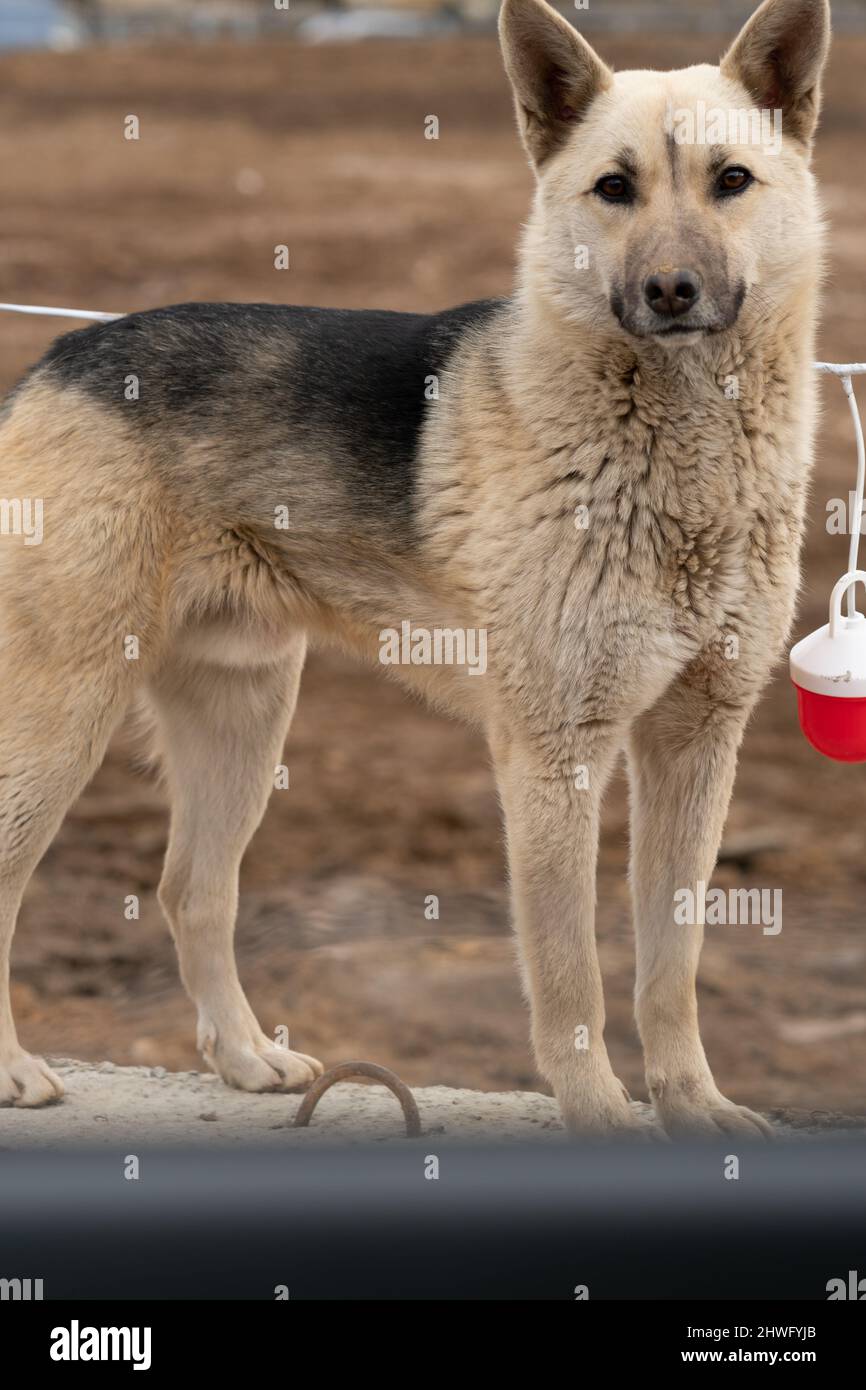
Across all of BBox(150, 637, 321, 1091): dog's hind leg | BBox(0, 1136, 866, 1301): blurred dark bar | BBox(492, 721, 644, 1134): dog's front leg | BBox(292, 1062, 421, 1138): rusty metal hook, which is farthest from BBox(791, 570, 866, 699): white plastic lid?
BBox(150, 637, 321, 1091): dog's hind leg

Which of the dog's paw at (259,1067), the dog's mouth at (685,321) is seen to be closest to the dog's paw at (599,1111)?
the dog's paw at (259,1067)

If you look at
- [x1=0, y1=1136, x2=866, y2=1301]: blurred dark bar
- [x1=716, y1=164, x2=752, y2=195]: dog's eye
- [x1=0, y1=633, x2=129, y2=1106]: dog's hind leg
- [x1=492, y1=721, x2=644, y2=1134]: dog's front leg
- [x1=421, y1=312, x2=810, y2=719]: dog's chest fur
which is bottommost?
[x1=0, y1=1136, x2=866, y2=1301]: blurred dark bar

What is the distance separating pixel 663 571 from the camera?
12.8ft

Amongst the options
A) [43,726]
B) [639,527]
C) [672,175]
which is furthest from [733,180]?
[43,726]

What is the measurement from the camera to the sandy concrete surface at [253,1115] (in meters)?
4.07

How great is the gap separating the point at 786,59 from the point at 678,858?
186cm

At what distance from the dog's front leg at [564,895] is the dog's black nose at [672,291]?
944mm

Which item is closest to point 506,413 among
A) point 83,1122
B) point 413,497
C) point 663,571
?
point 413,497

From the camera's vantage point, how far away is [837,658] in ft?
13.0

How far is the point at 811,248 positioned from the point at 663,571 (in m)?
0.81

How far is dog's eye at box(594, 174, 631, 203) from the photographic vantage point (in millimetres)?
3770

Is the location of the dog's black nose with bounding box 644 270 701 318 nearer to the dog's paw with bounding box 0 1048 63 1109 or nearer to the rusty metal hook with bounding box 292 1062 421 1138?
the rusty metal hook with bounding box 292 1062 421 1138

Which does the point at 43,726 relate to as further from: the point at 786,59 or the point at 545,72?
the point at 786,59

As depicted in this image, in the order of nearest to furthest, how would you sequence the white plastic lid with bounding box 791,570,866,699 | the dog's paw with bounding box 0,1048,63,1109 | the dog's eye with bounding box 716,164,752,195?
the dog's eye with bounding box 716,164,752,195 → the white plastic lid with bounding box 791,570,866,699 → the dog's paw with bounding box 0,1048,63,1109
